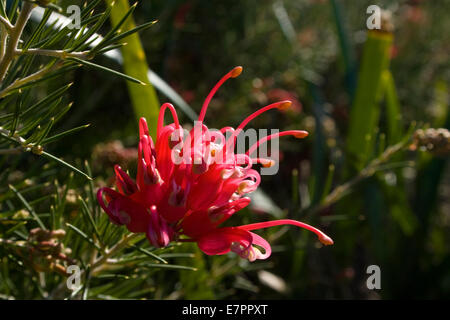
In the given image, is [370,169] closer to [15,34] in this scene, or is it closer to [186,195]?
[186,195]

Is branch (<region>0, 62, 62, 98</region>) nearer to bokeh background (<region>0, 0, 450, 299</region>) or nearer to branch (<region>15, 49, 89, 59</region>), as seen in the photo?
branch (<region>15, 49, 89, 59</region>)

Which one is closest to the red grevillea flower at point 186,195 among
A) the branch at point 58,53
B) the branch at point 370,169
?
the branch at point 58,53

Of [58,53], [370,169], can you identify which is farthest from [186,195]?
[370,169]

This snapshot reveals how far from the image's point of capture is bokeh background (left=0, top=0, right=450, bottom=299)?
2.40 feet

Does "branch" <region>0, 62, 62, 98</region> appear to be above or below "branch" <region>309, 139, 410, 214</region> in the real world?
above

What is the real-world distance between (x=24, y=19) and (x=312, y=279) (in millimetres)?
752

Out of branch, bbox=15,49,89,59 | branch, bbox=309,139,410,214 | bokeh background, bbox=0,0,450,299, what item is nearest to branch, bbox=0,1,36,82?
branch, bbox=15,49,89,59

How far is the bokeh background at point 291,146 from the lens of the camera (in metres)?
0.73

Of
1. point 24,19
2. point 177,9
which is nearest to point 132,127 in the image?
point 177,9

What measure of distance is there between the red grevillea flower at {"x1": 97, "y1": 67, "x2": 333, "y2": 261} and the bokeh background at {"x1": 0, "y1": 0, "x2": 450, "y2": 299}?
0.26 m

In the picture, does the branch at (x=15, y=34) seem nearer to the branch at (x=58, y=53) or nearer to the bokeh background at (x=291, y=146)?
the branch at (x=58, y=53)

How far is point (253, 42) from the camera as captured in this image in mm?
1216

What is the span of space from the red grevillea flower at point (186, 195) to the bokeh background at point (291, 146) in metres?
0.26
